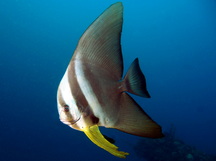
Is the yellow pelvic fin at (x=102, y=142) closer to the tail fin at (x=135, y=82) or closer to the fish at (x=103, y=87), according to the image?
the fish at (x=103, y=87)

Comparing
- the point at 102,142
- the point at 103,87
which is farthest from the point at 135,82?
the point at 102,142

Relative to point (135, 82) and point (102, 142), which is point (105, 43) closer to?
point (135, 82)

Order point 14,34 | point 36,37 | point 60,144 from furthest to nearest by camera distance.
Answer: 1. point 36,37
2. point 14,34
3. point 60,144

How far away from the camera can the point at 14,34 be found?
8050cm

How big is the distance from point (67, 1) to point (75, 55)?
10011cm

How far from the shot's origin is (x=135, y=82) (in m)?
0.80

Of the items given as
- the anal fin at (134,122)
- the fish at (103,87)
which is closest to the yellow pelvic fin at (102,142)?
the fish at (103,87)

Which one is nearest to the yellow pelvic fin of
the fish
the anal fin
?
the fish

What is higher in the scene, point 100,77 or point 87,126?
point 100,77

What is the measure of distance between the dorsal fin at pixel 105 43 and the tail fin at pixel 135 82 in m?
0.05

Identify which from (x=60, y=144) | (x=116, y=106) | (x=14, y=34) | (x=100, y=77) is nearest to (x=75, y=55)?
(x=100, y=77)

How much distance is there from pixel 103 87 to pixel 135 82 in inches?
5.7

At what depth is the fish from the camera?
27.8 inches

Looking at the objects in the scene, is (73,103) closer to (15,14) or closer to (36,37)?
(36,37)
